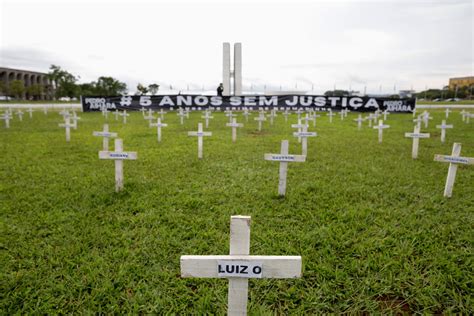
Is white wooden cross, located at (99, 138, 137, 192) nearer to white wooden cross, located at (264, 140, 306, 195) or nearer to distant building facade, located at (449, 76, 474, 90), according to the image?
white wooden cross, located at (264, 140, 306, 195)

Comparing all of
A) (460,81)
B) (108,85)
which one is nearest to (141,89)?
(108,85)

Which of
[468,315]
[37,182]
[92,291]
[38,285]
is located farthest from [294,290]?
[37,182]

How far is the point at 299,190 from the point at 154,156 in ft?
13.4

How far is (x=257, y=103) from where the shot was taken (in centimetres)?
2300

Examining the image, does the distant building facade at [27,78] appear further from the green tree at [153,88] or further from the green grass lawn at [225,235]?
the green grass lawn at [225,235]

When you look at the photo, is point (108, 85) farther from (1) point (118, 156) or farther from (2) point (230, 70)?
(1) point (118, 156)

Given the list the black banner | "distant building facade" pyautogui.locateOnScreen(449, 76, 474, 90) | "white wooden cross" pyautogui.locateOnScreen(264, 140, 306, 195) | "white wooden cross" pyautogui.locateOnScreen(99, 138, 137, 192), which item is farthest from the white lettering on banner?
"distant building facade" pyautogui.locateOnScreen(449, 76, 474, 90)

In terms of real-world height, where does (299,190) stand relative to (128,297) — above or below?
above

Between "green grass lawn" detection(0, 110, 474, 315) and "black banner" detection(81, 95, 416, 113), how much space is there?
16872mm

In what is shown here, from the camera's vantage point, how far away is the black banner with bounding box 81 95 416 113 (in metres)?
22.9

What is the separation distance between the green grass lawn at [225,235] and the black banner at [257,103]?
55.4ft

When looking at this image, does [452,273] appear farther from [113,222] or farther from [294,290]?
[113,222]

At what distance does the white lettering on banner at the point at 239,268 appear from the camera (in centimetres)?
160

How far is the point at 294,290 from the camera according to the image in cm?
257
